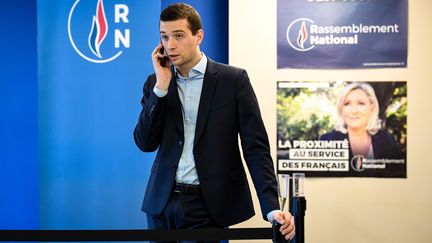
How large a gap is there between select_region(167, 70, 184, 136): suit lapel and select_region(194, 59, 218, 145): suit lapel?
2.9 inches

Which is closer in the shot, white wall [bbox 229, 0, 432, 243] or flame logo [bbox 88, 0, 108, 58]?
flame logo [bbox 88, 0, 108, 58]

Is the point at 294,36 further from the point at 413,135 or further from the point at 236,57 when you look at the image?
the point at 413,135

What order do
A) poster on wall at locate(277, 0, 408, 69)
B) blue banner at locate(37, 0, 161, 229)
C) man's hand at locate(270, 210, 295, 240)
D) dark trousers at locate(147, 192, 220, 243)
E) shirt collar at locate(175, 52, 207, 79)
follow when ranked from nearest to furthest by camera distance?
1. man's hand at locate(270, 210, 295, 240)
2. dark trousers at locate(147, 192, 220, 243)
3. shirt collar at locate(175, 52, 207, 79)
4. blue banner at locate(37, 0, 161, 229)
5. poster on wall at locate(277, 0, 408, 69)

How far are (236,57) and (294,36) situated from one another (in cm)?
46

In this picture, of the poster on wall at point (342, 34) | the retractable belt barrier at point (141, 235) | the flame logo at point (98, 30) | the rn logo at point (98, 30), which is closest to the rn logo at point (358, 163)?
the poster on wall at point (342, 34)

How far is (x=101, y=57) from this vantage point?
12.2ft

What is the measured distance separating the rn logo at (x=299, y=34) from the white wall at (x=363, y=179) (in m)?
0.13

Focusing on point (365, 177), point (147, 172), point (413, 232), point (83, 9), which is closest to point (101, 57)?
point (83, 9)

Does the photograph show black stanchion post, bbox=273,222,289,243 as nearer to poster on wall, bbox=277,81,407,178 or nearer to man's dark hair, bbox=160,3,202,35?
man's dark hair, bbox=160,3,202,35

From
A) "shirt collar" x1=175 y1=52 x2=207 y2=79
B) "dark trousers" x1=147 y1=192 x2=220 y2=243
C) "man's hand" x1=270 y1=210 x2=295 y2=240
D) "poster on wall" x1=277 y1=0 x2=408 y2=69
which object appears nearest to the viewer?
"man's hand" x1=270 y1=210 x2=295 y2=240

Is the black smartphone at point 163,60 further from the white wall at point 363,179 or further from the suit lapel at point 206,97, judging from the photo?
the white wall at point 363,179

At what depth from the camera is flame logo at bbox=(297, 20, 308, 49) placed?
400cm

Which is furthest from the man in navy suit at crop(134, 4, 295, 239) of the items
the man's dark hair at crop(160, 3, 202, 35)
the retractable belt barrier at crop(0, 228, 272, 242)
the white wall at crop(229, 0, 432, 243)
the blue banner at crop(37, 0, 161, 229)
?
the white wall at crop(229, 0, 432, 243)

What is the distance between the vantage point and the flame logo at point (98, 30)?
145 inches
